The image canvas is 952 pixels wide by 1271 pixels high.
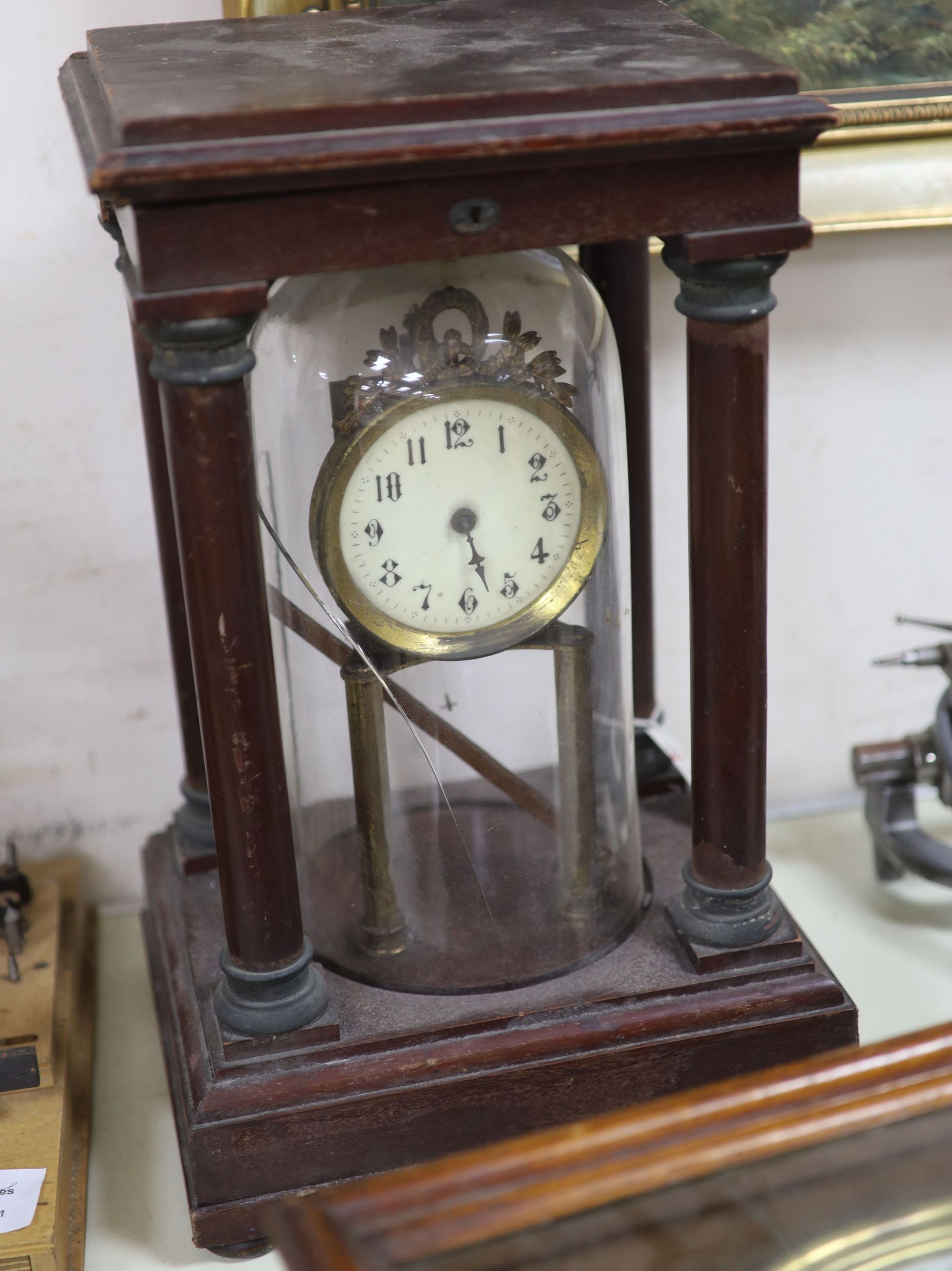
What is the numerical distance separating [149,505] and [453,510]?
49cm

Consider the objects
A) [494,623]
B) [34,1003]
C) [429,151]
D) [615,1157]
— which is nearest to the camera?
[615,1157]

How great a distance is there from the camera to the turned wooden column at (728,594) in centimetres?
90

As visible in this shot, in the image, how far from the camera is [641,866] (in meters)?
1.18

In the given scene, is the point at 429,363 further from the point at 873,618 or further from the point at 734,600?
the point at 873,618

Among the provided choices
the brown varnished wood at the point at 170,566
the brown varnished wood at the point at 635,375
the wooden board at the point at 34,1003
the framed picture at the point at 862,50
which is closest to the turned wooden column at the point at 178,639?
the brown varnished wood at the point at 170,566

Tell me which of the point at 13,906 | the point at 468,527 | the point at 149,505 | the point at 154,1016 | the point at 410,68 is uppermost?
the point at 410,68

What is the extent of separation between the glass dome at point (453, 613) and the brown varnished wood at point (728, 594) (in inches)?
3.3

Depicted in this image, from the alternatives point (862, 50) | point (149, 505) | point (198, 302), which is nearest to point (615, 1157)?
point (198, 302)

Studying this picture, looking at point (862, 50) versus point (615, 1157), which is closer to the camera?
point (615, 1157)

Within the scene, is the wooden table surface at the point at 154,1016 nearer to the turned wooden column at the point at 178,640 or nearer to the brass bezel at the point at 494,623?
the turned wooden column at the point at 178,640

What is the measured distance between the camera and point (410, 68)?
882mm

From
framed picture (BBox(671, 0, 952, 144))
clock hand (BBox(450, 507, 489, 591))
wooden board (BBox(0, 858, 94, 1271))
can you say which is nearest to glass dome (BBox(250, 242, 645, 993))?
clock hand (BBox(450, 507, 489, 591))

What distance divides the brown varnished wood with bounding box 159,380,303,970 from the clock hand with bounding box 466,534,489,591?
15 cm

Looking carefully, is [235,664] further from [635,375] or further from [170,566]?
[635,375]
